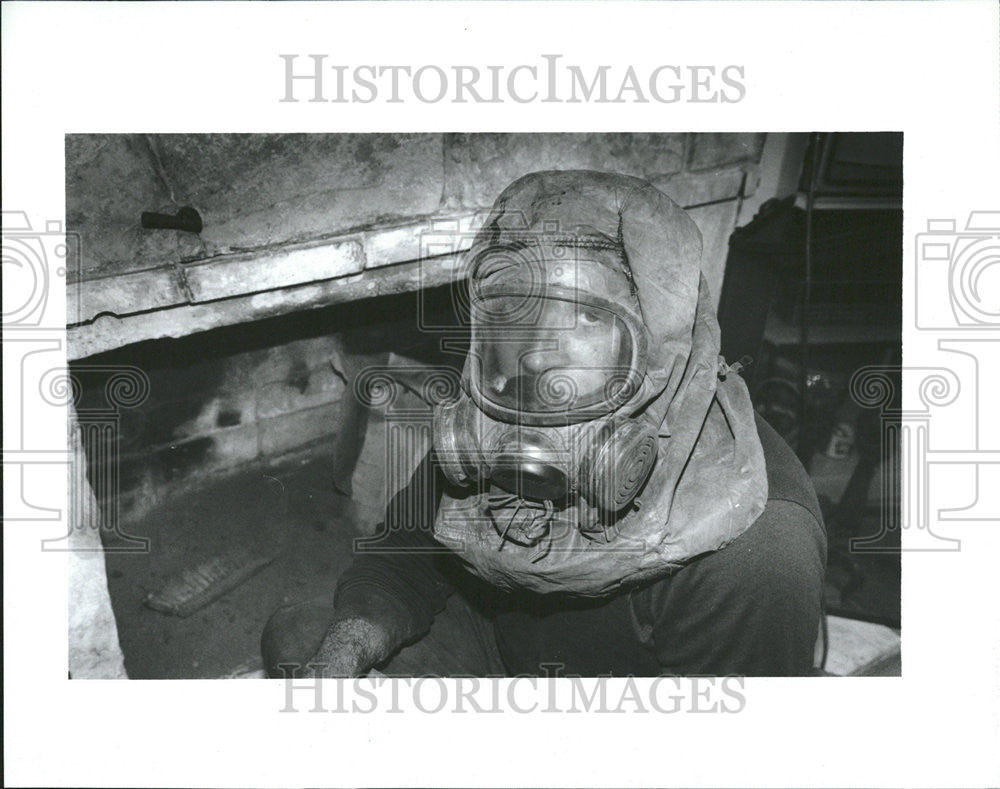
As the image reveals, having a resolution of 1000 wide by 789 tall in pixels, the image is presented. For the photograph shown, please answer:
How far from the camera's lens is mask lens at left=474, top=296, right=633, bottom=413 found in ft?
5.27

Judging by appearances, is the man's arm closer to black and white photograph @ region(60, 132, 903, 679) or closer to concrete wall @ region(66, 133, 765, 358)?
black and white photograph @ region(60, 132, 903, 679)

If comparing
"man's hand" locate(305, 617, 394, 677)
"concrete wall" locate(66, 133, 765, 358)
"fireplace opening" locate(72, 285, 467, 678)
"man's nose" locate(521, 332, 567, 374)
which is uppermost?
"concrete wall" locate(66, 133, 765, 358)

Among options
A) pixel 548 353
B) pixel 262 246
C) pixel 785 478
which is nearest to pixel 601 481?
pixel 548 353

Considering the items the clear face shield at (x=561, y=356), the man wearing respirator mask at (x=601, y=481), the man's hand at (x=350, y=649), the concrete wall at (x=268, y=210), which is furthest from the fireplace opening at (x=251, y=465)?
the clear face shield at (x=561, y=356)

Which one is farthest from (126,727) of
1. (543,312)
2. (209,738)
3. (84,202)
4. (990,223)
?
(990,223)

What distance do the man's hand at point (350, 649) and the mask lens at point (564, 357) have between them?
86cm

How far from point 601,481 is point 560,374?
0.23 meters

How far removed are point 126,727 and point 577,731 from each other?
1081 mm

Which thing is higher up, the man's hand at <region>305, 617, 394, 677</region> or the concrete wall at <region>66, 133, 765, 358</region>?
the concrete wall at <region>66, 133, 765, 358</region>

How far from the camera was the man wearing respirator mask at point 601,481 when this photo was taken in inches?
64.5

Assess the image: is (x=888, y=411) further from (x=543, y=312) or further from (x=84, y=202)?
(x=84, y=202)

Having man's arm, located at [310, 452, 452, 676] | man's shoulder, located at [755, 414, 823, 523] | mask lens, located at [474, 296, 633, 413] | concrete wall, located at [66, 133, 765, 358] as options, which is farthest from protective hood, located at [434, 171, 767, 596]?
concrete wall, located at [66, 133, 765, 358]

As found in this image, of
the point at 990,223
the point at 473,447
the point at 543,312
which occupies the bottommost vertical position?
the point at 473,447

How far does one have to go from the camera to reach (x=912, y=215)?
1.98 metres
